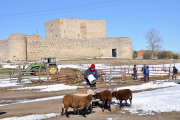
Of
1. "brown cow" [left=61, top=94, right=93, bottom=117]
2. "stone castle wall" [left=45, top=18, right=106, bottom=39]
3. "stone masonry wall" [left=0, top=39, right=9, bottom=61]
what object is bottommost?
"brown cow" [left=61, top=94, right=93, bottom=117]

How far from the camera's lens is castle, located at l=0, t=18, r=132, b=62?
4058 centimetres

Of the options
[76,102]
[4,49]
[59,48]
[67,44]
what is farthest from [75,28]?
[76,102]

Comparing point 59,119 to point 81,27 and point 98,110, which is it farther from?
point 81,27

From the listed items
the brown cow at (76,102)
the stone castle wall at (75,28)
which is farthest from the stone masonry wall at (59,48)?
the brown cow at (76,102)

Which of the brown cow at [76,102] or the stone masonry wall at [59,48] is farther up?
the stone masonry wall at [59,48]

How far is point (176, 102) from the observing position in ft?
27.8

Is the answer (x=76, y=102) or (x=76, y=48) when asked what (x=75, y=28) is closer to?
(x=76, y=48)

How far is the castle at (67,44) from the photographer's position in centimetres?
4058

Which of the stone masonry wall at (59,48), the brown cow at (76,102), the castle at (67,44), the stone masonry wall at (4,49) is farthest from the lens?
the stone masonry wall at (4,49)

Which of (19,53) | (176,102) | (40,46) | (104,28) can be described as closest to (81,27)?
(104,28)

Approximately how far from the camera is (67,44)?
155 feet

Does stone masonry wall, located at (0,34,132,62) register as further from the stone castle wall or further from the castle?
the stone castle wall

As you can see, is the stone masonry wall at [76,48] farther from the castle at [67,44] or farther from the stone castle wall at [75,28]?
the stone castle wall at [75,28]

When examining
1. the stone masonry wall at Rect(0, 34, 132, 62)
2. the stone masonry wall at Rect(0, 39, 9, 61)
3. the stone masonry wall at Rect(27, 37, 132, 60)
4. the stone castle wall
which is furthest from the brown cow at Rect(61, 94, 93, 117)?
the stone castle wall
